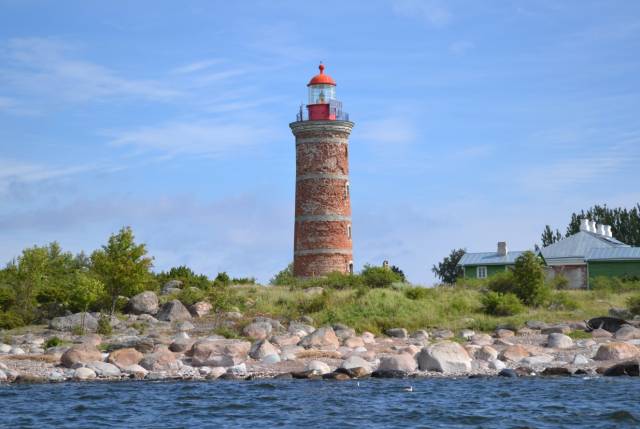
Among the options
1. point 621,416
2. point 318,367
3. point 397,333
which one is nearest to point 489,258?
point 397,333

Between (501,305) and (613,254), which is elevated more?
(613,254)

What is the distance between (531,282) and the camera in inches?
1542

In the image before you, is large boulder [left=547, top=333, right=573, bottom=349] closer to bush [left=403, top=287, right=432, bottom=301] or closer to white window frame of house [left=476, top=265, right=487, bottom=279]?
bush [left=403, top=287, right=432, bottom=301]

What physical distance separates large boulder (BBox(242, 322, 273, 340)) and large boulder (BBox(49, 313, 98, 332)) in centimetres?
594

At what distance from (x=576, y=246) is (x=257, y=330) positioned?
87.2 ft

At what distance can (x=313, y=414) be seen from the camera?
19891 millimetres

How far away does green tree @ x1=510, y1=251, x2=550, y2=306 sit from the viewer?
39156mm

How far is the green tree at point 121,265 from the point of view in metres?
36.4

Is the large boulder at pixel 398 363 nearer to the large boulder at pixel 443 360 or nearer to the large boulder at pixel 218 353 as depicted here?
the large boulder at pixel 443 360

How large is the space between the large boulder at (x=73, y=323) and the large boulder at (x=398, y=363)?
13407mm

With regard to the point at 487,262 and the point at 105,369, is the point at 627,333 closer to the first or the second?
the point at 105,369

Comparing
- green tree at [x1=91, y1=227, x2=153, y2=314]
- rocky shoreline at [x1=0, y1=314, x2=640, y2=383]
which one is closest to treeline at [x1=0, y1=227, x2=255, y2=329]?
green tree at [x1=91, y1=227, x2=153, y2=314]

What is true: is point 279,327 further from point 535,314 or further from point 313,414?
point 313,414

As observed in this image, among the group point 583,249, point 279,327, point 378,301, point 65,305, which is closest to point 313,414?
point 279,327
